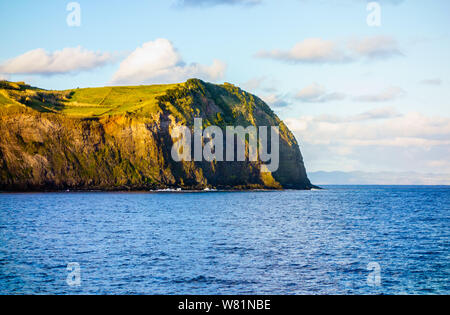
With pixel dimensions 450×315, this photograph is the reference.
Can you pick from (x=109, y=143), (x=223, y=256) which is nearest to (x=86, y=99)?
(x=109, y=143)

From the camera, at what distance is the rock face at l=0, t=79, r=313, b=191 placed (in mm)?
145375

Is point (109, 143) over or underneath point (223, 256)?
over

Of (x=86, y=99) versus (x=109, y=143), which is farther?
(x=86, y=99)

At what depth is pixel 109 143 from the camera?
158 meters

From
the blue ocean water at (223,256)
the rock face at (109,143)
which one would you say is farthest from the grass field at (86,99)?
the blue ocean water at (223,256)

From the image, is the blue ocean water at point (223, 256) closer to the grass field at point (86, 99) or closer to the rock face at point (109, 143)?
the rock face at point (109, 143)

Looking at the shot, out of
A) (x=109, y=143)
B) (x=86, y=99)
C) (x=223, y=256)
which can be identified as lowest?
(x=223, y=256)

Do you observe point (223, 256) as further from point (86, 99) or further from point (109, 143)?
point (86, 99)

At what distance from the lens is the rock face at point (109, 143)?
145 metres

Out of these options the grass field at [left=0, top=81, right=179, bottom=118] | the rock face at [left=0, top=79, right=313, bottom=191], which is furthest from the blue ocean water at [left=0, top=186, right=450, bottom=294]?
the grass field at [left=0, top=81, right=179, bottom=118]

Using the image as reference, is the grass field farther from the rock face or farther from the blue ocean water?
the blue ocean water

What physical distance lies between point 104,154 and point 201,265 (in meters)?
128
